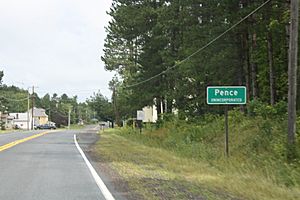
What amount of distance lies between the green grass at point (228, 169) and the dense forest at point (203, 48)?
4789 mm

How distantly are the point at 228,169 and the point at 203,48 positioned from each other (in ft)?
59.0

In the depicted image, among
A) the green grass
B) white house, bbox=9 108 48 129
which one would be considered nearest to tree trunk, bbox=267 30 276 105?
the green grass

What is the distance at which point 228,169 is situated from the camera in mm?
16984

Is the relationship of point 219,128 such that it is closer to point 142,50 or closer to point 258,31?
point 258,31

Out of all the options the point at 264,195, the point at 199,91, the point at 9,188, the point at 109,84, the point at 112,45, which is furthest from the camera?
the point at 109,84

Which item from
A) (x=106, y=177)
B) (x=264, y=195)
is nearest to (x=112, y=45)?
(x=106, y=177)

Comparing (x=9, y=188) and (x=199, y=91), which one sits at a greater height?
(x=199, y=91)

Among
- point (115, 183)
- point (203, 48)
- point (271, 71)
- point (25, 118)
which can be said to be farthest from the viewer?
point (25, 118)

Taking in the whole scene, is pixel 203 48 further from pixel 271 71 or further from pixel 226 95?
pixel 226 95

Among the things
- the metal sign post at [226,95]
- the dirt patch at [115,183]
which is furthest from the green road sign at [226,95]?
the dirt patch at [115,183]

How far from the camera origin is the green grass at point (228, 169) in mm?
11750

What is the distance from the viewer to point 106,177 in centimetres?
1523

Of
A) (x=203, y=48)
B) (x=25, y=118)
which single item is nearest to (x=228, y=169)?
(x=203, y=48)

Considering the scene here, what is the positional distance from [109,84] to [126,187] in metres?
Answer: 108
